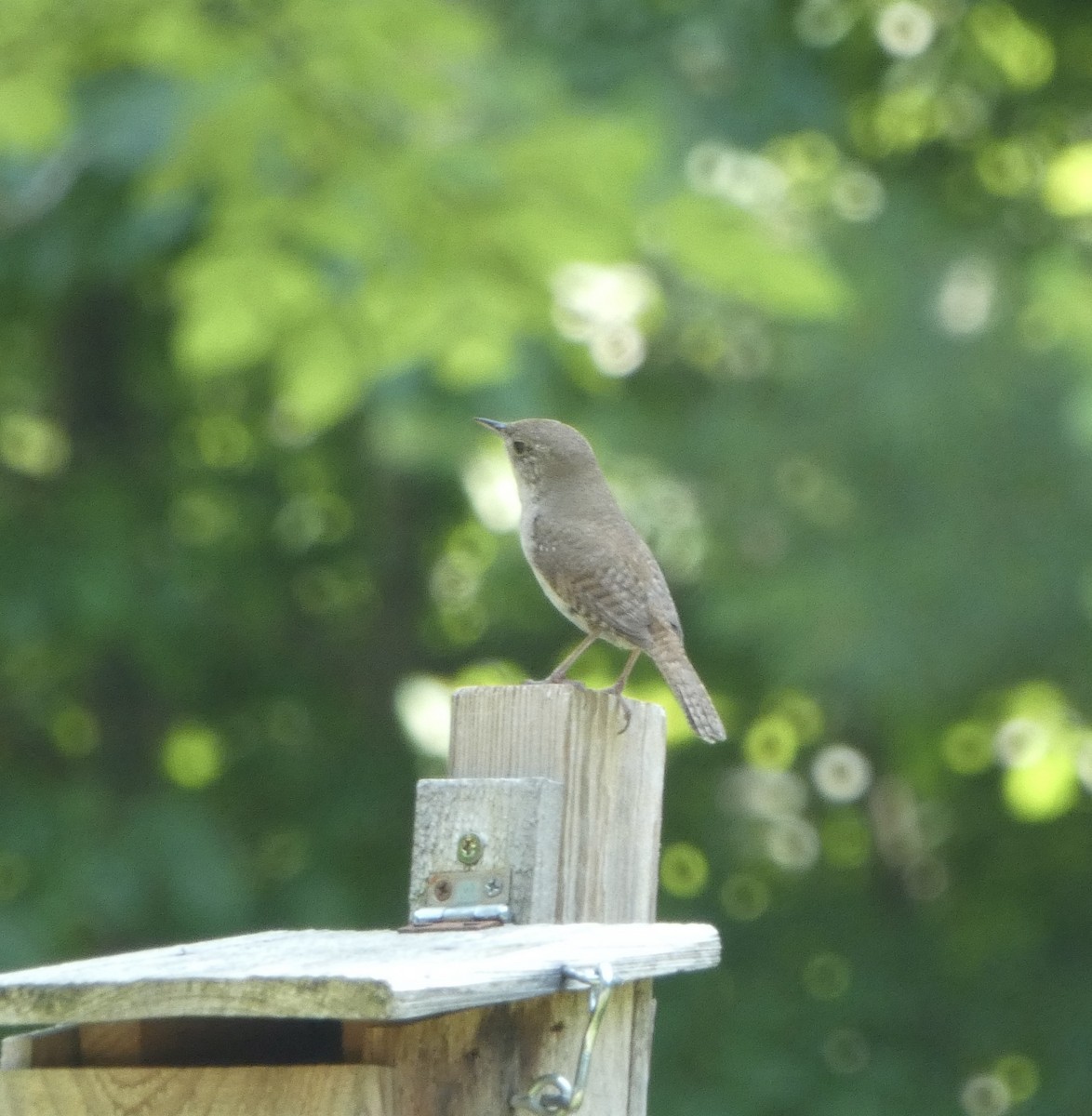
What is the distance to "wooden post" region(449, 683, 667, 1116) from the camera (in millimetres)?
2686

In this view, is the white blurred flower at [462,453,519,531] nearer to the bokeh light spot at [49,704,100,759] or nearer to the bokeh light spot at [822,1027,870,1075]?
the bokeh light spot at [49,704,100,759]

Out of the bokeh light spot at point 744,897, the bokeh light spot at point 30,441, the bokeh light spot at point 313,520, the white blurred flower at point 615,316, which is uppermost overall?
the white blurred flower at point 615,316

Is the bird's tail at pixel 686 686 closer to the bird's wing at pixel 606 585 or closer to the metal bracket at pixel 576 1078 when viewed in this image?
the bird's wing at pixel 606 585

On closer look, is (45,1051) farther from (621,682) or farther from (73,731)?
(73,731)

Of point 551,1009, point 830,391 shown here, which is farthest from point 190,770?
point 551,1009

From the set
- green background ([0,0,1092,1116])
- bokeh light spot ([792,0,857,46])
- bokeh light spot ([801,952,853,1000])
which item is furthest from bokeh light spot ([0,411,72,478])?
bokeh light spot ([801,952,853,1000])

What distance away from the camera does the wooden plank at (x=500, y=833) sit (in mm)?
2604

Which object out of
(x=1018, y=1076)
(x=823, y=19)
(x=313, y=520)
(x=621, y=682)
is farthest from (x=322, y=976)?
(x=313, y=520)

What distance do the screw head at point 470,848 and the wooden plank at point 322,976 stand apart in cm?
15

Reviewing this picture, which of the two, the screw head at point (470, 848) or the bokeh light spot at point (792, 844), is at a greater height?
the screw head at point (470, 848)

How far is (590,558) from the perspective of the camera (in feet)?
13.5

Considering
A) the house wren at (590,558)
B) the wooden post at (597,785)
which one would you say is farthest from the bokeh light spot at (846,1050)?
the wooden post at (597,785)

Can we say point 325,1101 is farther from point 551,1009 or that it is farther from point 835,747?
point 835,747

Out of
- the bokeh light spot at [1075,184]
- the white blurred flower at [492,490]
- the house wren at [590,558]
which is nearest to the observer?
the house wren at [590,558]
